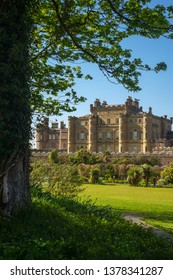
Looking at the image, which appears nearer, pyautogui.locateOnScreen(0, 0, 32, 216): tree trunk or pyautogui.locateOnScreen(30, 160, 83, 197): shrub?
pyautogui.locateOnScreen(0, 0, 32, 216): tree trunk

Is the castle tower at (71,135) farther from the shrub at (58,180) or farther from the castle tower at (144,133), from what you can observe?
the shrub at (58,180)

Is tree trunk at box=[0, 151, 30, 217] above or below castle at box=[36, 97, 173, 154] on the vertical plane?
below

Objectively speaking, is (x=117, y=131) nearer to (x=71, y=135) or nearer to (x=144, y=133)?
(x=144, y=133)

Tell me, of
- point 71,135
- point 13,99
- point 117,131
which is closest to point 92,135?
point 71,135

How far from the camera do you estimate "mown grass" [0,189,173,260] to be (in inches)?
236

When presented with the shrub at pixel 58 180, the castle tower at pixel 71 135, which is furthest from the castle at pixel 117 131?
the shrub at pixel 58 180

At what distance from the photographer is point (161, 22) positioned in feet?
Result: 34.0

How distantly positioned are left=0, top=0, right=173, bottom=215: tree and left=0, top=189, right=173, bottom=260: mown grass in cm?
83

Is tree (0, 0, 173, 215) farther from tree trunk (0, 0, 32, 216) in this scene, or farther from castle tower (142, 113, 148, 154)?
castle tower (142, 113, 148, 154)

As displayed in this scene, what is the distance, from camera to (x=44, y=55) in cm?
1285

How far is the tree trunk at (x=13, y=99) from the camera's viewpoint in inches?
309

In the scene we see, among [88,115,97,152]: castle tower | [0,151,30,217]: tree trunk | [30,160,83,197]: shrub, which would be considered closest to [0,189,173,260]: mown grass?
[0,151,30,217]: tree trunk

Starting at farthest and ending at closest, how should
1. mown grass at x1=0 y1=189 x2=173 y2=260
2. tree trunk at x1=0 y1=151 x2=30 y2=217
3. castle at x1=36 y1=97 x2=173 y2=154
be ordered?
castle at x1=36 y1=97 x2=173 y2=154 < tree trunk at x1=0 y1=151 x2=30 y2=217 < mown grass at x1=0 y1=189 x2=173 y2=260
